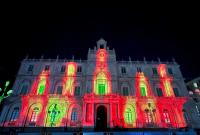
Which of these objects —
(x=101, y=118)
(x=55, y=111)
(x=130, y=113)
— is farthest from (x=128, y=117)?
(x=55, y=111)

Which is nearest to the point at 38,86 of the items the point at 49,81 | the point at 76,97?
the point at 49,81

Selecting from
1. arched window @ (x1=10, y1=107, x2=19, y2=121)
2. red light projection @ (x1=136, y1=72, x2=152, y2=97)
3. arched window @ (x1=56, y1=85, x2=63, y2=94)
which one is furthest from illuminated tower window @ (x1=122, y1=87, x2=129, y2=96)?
arched window @ (x1=10, y1=107, x2=19, y2=121)

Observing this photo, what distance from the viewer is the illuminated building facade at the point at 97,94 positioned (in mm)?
34844

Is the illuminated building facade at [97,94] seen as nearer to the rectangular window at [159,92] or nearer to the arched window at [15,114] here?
the arched window at [15,114]

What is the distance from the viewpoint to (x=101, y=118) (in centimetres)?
3531

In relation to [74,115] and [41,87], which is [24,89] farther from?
[74,115]

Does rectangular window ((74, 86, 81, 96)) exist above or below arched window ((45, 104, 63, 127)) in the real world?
above

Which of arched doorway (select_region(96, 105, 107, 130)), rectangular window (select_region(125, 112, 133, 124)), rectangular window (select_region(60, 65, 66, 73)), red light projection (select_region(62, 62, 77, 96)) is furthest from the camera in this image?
rectangular window (select_region(60, 65, 66, 73))

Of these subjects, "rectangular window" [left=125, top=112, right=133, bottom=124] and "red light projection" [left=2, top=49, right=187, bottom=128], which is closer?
"red light projection" [left=2, top=49, right=187, bottom=128]

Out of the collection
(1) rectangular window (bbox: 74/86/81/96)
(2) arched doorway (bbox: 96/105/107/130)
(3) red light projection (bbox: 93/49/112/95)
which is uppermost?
(3) red light projection (bbox: 93/49/112/95)

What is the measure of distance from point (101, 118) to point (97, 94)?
516cm

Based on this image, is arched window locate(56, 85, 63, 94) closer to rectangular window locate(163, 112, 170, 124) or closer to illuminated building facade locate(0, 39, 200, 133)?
illuminated building facade locate(0, 39, 200, 133)

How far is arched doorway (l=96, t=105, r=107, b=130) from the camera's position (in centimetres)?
3394

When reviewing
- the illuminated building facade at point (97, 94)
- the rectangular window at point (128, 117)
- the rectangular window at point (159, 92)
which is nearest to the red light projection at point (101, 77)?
the illuminated building facade at point (97, 94)
